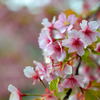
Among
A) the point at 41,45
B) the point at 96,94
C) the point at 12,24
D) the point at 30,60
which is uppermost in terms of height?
the point at 12,24

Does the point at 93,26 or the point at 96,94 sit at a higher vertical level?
the point at 93,26

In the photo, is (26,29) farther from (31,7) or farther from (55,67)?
(55,67)

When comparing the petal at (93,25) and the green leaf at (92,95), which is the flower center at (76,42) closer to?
the petal at (93,25)

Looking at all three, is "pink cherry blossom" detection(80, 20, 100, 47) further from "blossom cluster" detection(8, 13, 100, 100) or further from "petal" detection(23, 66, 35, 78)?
"petal" detection(23, 66, 35, 78)

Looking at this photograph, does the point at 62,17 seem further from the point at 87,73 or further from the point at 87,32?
the point at 87,73

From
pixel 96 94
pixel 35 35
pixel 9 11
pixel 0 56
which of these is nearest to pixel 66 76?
pixel 96 94

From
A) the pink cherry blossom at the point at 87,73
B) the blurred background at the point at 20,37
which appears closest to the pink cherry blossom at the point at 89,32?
the pink cherry blossom at the point at 87,73
